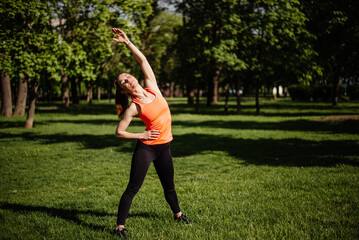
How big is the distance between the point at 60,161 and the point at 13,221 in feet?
14.7

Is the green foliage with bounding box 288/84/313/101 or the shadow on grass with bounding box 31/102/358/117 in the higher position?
the green foliage with bounding box 288/84/313/101

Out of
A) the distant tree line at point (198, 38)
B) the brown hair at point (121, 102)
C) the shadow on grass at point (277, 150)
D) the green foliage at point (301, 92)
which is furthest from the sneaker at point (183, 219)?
the green foliage at point (301, 92)

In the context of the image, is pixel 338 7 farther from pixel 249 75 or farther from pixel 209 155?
pixel 209 155

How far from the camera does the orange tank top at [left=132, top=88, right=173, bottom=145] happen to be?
3.65 meters

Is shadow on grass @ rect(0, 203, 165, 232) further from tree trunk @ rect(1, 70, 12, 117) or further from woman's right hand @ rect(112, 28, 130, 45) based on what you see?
tree trunk @ rect(1, 70, 12, 117)

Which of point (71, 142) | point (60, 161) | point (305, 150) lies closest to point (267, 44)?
point (305, 150)

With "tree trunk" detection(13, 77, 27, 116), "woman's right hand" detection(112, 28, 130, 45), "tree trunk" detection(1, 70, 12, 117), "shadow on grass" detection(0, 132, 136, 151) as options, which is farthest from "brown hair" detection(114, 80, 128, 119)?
"tree trunk" detection(1, 70, 12, 117)

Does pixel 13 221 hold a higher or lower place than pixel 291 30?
lower

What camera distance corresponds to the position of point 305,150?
32.3ft

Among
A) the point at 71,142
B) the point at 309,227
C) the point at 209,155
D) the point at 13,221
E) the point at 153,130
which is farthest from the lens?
the point at 71,142

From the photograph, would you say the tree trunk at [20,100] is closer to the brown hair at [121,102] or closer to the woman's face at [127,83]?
the brown hair at [121,102]

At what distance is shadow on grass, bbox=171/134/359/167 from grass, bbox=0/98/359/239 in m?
0.03

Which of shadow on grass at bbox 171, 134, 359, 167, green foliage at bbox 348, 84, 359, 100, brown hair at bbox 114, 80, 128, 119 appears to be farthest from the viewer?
green foliage at bbox 348, 84, 359, 100

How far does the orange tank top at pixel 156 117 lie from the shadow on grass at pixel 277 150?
5.12 meters
